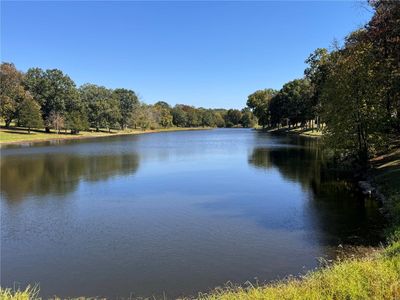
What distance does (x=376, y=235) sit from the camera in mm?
16234

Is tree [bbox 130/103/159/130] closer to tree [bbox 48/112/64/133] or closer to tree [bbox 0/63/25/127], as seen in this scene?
tree [bbox 48/112/64/133]

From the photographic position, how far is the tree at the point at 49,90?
103 m

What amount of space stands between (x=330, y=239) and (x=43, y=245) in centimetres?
1163

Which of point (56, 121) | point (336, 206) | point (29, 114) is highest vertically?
point (29, 114)

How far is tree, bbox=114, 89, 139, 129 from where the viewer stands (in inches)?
5714

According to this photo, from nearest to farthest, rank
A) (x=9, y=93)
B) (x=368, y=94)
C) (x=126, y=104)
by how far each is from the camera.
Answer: (x=368, y=94) → (x=9, y=93) → (x=126, y=104)

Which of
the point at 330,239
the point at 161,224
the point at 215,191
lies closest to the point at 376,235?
the point at 330,239

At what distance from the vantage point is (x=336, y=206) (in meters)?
22.0

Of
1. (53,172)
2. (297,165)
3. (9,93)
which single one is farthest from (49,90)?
(297,165)

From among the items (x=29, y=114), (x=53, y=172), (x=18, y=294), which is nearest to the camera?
(x=18, y=294)

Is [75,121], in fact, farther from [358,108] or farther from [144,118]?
[358,108]

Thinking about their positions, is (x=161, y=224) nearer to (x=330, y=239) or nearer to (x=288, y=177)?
(x=330, y=239)

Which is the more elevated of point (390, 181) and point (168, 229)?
point (390, 181)

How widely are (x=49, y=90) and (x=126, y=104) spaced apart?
43.6 m
